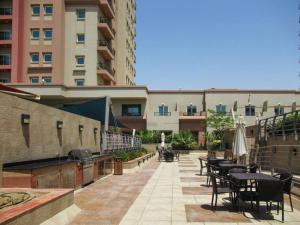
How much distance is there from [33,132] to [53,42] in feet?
133

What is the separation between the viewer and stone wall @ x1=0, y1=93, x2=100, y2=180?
1034 centimetres

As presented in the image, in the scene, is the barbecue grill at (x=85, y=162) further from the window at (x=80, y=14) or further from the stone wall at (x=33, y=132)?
the window at (x=80, y=14)

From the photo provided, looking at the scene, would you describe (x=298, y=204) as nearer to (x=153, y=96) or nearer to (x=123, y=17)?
(x=153, y=96)

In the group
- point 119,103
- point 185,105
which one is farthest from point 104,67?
point 185,105

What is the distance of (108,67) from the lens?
59125mm

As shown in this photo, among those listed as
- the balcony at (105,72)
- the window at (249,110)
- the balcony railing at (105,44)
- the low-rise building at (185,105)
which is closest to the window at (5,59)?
the low-rise building at (185,105)

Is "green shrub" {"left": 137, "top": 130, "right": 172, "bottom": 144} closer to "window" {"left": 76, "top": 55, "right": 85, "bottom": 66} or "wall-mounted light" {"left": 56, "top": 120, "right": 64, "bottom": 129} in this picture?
"window" {"left": 76, "top": 55, "right": 85, "bottom": 66}

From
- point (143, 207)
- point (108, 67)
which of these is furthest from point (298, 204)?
point (108, 67)

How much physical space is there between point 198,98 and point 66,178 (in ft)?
155

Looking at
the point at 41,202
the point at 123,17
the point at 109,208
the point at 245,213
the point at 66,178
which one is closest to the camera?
the point at 41,202

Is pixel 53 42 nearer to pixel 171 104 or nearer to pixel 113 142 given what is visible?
pixel 171 104

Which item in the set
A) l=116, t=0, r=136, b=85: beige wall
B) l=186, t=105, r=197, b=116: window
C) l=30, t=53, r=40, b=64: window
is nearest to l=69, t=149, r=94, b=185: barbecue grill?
l=30, t=53, r=40, b=64: window

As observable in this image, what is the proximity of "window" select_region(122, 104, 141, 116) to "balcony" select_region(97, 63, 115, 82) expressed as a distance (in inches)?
183

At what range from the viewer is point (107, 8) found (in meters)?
55.7
